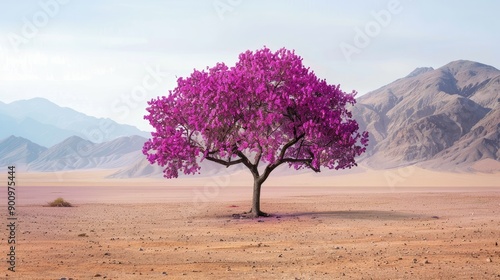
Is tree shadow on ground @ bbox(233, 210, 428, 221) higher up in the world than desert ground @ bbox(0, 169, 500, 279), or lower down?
higher up

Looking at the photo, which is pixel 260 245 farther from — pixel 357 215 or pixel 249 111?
pixel 357 215

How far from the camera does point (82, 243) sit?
83.2 feet

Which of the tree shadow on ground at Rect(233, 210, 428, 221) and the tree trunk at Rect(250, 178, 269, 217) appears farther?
the tree trunk at Rect(250, 178, 269, 217)

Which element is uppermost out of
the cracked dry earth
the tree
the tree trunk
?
the tree

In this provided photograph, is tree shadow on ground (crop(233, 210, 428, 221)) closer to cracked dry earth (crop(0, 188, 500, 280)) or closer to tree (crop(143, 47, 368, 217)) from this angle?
cracked dry earth (crop(0, 188, 500, 280))

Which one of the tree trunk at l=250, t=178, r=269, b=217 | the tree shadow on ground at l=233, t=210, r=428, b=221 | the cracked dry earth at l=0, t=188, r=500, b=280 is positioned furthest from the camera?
the tree trunk at l=250, t=178, r=269, b=217

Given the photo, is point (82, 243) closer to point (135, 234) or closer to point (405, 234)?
point (135, 234)

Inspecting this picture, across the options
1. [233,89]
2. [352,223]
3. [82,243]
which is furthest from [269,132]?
[82,243]

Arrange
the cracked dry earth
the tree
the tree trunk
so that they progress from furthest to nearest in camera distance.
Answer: the tree trunk, the tree, the cracked dry earth

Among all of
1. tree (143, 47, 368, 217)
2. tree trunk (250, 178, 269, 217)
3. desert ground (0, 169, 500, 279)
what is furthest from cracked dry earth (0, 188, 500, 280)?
tree (143, 47, 368, 217)

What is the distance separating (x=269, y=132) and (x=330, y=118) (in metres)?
3.38

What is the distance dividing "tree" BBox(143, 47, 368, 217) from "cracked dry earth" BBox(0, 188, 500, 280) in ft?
13.2

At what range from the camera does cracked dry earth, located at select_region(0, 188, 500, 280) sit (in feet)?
60.4

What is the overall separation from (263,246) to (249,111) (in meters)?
12.6
